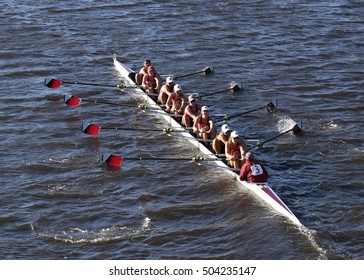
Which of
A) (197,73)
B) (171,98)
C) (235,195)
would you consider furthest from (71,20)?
(235,195)

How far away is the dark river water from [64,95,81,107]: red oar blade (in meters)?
0.39

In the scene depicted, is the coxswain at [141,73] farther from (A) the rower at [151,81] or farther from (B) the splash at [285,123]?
(B) the splash at [285,123]

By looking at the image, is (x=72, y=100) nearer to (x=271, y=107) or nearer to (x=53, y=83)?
(x=53, y=83)

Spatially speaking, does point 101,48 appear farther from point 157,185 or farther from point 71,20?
point 157,185

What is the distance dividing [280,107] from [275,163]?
498 cm

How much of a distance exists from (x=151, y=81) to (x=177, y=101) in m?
2.83

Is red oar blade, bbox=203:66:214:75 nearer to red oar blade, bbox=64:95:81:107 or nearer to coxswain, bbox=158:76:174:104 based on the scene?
coxswain, bbox=158:76:174:104

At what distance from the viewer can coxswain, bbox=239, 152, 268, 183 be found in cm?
2483

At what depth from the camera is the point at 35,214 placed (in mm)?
24656

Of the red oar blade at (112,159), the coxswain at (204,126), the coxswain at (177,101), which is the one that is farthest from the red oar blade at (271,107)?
the red oar blade at (112,159)

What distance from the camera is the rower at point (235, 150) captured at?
1027 inches

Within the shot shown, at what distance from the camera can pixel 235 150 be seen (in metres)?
26.4

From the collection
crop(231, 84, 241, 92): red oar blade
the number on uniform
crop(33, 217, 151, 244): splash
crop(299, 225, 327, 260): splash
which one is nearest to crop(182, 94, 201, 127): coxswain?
crop(231, 84, 241, 92): red oar blade

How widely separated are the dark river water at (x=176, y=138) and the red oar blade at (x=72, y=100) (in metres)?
0.39
